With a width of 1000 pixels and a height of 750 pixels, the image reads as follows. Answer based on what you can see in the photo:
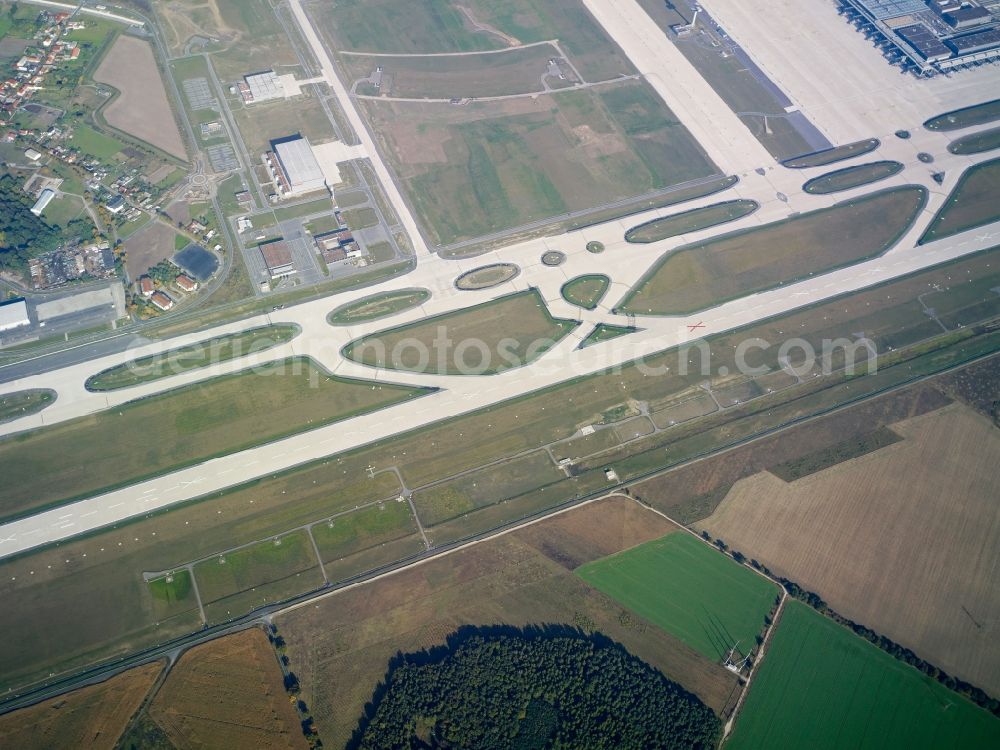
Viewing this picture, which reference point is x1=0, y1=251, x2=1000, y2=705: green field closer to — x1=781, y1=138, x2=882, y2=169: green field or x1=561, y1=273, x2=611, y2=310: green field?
x1=561, y1=273, x2=611, y2=310: green field

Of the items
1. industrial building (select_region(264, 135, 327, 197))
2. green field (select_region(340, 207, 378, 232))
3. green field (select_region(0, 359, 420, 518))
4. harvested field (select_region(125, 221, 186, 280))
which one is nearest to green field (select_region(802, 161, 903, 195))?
green field (select_region(340, 207, 378, 232))

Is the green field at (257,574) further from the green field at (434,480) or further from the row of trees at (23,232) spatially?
the row of trees at (23,232)

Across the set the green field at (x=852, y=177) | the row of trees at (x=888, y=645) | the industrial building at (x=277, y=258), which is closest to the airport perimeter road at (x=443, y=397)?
the green field at (x=852, y=177)

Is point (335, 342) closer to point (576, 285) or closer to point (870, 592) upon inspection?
point (576, 285)

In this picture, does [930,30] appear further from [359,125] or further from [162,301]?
[162,301]

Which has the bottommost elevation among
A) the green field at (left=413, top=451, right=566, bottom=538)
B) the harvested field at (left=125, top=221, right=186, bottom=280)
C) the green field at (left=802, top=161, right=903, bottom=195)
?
the green field at (left=413, top=451, right=566, bottom=538)
